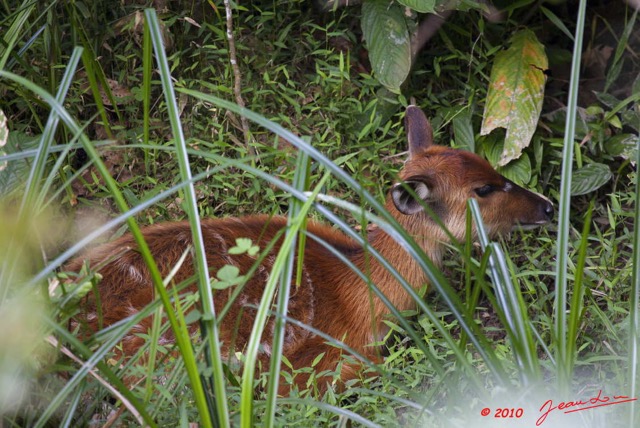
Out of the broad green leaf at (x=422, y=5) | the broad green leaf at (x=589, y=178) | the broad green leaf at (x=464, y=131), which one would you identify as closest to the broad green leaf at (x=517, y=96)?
the broad green leaf at (x=464, y=131)

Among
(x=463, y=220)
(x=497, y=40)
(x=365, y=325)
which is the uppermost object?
(x=497, y=40)

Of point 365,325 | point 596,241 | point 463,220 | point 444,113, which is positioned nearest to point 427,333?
point 365,325

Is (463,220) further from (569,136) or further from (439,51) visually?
(569,136)

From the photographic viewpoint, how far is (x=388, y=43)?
189 inches

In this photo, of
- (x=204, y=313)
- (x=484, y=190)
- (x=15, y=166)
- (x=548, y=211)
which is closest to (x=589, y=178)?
(x=548, y=211)

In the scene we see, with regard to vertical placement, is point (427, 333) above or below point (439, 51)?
below

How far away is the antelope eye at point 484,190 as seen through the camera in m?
4.30

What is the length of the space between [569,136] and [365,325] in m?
1.90

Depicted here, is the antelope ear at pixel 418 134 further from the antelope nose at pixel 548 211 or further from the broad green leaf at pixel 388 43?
the antelope nose at pixel 548 211

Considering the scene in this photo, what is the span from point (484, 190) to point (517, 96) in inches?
25.9

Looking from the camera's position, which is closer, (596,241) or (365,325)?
(365,325)

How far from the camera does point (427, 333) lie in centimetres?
410

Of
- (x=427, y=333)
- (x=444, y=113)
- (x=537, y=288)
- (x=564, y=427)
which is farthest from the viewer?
(x=444, y=113)

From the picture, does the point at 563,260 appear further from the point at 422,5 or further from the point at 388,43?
the point at 388,43
